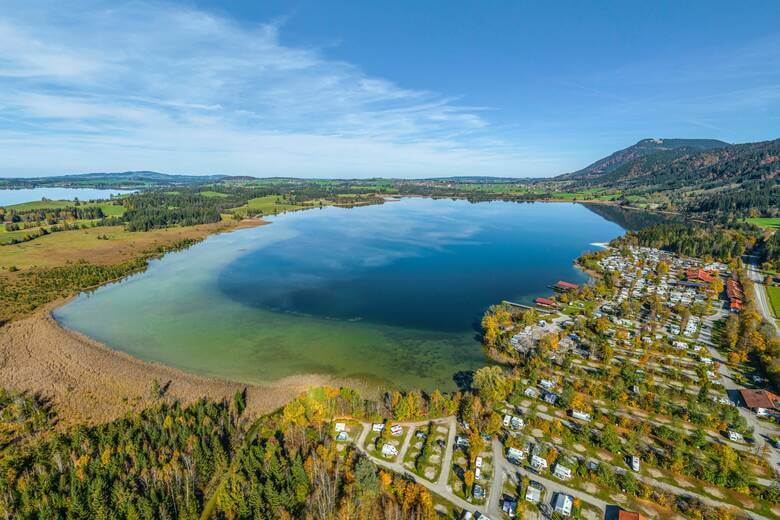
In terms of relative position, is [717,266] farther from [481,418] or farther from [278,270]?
[278,270]

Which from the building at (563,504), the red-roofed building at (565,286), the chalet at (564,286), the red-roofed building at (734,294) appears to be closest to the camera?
the building at (563,504)

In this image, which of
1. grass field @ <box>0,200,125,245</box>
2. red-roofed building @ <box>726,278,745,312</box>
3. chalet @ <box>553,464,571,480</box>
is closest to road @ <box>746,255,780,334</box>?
red-roofed building @ <box>726,278,745,312</box>

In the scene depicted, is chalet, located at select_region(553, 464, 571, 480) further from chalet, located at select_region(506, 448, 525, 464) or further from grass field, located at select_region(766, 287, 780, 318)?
grass field, located at select_region(766, 287, 780, 318)

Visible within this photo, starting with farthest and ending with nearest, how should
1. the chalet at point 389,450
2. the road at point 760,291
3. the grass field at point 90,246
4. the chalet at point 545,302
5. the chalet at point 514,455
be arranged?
the grass field at point 90,246
the chalet at point 545,302
the road at point 760,291
the chalet at point 389,450
the chalet at point 514,455

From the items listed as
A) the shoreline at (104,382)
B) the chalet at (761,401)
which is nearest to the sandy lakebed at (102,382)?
the shoreline at (104,382)

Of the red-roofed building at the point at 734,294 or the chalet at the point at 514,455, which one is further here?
the red-roofed building at the point at 734,294

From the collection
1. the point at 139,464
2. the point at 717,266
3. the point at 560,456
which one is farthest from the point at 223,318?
the point at 717,266

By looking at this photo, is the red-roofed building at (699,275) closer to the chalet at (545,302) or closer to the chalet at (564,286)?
the chalet at (564,286)
